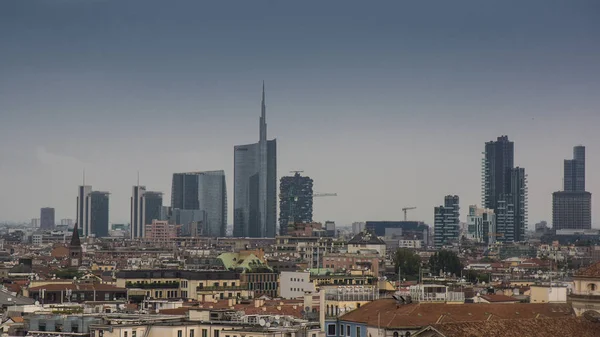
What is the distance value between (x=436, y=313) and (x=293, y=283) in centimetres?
7019

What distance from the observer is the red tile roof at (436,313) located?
64.6 metres

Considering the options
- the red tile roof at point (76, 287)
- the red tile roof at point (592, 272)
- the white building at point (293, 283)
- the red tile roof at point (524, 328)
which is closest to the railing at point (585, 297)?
the red tile roof at point (592, 272)

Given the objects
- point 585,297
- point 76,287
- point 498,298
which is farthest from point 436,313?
point 76,287

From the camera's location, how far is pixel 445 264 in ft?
603

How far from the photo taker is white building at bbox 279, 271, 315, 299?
5231 inches

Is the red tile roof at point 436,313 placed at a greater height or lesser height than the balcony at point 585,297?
lesser

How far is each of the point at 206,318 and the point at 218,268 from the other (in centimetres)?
7686

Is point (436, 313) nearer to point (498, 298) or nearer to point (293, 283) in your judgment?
point (498, 298)

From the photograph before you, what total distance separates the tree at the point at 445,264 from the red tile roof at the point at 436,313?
10586 cm

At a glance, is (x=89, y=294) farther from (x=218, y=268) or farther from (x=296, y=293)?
(x=218, y=268)

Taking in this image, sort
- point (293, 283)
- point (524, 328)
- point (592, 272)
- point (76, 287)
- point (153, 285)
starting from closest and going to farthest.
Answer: point (524, 328) → point (592, 272) → point (76, 287) → point (153, 285) → point (293, 283)

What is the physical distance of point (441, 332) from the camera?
58.8m

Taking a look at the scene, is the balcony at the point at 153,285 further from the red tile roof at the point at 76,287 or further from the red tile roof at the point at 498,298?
the red tile roof at the point at 498,298

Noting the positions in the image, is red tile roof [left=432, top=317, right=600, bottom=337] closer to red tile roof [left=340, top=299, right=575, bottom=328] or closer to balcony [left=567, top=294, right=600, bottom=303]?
red tile roof [left=340, top=299, right=575, bottom=328]
